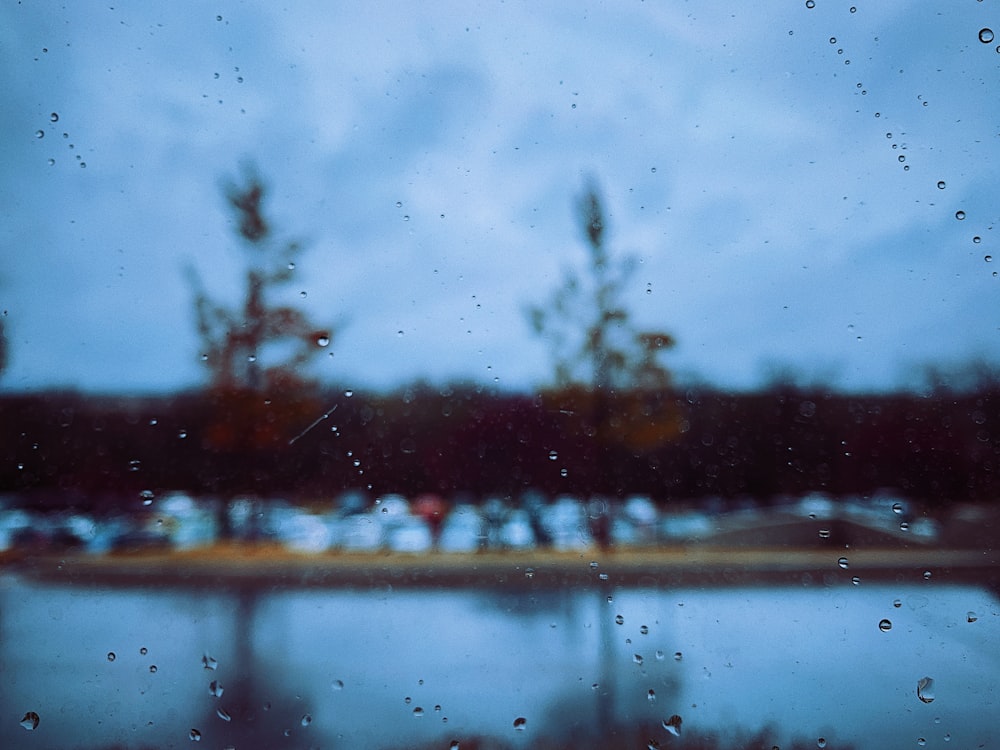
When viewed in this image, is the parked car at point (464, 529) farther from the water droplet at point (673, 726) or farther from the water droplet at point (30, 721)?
the water droplet at point (30, 721)

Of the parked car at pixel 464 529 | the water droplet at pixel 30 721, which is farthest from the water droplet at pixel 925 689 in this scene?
the water droplet at pixel 30 721

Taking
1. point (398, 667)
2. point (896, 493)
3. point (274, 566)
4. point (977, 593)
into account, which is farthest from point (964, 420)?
point (274, 566)

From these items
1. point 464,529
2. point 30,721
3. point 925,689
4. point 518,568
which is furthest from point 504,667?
point 30,721

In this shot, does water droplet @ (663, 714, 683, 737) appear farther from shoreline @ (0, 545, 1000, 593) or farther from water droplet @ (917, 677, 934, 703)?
water droplet @ (917, 677, 934, 703)

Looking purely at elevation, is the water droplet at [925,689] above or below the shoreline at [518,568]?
below

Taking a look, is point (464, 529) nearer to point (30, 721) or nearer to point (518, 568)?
point (518, 568)

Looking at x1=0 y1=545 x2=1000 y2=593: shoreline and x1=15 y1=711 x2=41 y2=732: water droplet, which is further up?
x1=0 y1=545 x2=1000 y2=593: shoreline

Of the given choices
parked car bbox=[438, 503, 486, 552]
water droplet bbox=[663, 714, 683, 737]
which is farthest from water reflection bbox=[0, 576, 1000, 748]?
parked car bbox=[438, 503, 486, 552]
